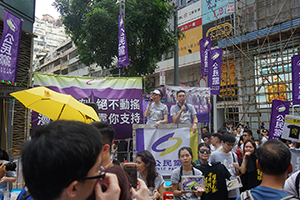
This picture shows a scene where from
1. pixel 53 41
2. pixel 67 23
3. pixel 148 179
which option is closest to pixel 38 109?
pixel 148 179

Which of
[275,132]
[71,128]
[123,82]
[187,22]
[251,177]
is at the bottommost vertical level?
[251,177]

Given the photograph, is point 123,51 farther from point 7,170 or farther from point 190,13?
point 190,13

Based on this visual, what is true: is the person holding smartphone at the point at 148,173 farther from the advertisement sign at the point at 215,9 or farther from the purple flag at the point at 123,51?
the advertisement sign at the point at 215,9

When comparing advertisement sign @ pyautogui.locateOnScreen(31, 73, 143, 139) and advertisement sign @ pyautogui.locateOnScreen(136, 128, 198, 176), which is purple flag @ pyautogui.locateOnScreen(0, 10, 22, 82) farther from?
advertisement sign @ pyautogui.locateOnScreen(136, 128, 198, 176)

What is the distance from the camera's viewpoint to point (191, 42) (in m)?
20.4

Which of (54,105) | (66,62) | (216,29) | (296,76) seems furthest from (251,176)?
(66,62)

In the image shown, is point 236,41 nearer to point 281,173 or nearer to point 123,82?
point 123,82

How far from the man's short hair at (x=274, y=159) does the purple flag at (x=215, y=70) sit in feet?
34.0

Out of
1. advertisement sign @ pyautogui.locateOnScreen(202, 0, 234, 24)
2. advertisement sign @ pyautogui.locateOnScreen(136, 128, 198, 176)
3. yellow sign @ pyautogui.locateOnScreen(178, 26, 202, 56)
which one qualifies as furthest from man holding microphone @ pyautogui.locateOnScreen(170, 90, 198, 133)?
yellow sign @ pyautogui.locateOnScreen(178, 26, 202, 56)

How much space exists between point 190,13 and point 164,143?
18.5 m

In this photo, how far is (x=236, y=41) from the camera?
14.5m

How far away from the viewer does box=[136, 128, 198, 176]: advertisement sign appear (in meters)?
4.57

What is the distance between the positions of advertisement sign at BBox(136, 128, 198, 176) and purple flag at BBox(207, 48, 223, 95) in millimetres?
8002

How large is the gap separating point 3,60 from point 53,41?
69.7 m
